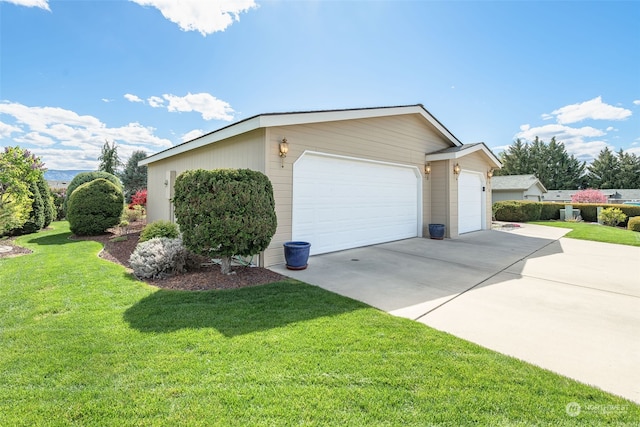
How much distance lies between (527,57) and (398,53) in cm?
560

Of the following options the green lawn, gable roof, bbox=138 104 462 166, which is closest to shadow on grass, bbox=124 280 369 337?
the green lawn

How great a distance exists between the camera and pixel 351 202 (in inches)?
325

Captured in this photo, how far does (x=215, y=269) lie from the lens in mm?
6082

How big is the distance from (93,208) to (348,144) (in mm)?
9570

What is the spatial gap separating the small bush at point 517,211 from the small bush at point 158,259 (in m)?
20.3

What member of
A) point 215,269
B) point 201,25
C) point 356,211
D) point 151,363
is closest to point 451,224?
point 356,211

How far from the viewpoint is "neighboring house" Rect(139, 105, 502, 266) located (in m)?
6.57

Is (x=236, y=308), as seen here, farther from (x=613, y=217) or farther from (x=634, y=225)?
(x=613, y=217)

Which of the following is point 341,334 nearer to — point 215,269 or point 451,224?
point 215,269

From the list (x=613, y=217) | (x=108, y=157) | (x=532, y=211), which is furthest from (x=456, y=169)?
(x=108, y=157)

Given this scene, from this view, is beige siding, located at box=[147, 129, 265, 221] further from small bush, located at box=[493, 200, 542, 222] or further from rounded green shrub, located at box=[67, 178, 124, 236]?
small bush, located at box=[493, 200, 542, 222]

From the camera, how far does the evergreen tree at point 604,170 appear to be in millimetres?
40031

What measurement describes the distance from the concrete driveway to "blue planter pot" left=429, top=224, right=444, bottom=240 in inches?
59.0

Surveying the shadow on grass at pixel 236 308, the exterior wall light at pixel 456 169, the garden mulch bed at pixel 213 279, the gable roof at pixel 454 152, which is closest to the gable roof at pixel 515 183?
the gable roof at pixel 454 152
